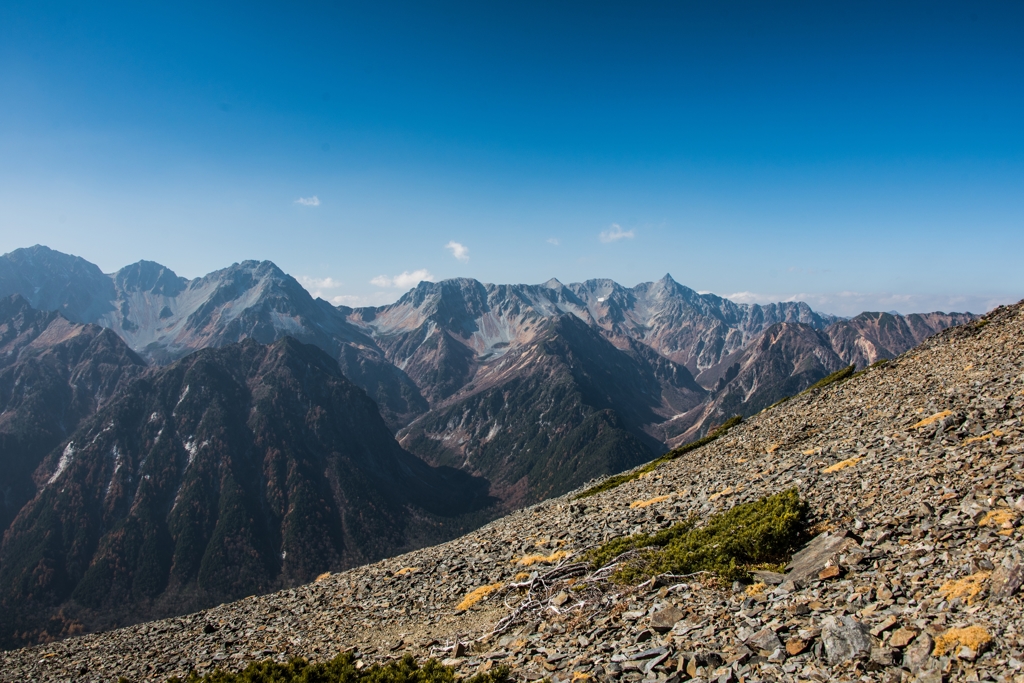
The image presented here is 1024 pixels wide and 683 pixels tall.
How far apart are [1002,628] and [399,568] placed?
36501mm

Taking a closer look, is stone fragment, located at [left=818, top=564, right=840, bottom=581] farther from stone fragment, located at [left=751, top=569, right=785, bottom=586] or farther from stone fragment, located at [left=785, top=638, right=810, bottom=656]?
stone fragment, located at [left=785, top=638, right=810, bottom=656]

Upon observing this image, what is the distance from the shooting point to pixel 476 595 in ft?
94.3

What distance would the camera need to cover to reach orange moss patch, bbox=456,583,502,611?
91.6 feet

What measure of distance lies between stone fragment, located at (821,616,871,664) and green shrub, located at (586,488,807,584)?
17.4 ft

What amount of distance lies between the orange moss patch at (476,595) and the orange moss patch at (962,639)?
2058 centimetres

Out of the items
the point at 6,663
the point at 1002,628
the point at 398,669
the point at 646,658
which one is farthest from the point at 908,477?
the point at 6,663

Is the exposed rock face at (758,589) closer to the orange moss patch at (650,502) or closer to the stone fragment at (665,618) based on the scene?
the stone fragment at (665,618)

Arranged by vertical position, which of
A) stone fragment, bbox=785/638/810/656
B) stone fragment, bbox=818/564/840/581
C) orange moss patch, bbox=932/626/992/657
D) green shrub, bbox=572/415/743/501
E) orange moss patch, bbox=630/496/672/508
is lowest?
green shrub, bbox=572/415/743/501

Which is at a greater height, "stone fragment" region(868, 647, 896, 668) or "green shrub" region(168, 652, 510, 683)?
"stone fragment" region(868, 647, 896, 668)

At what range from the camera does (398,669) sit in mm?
19484

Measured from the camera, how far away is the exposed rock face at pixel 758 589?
14094 millimetres

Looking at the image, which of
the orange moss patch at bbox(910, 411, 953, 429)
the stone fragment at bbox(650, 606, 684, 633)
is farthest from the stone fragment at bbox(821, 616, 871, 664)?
the orange moss patch at bbox(910, 411, 953, 429)

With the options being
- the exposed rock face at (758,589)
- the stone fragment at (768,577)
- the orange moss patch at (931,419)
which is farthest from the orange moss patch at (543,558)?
the orange moss patch at (931,419)

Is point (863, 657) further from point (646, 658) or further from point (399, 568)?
point (399, 568)
